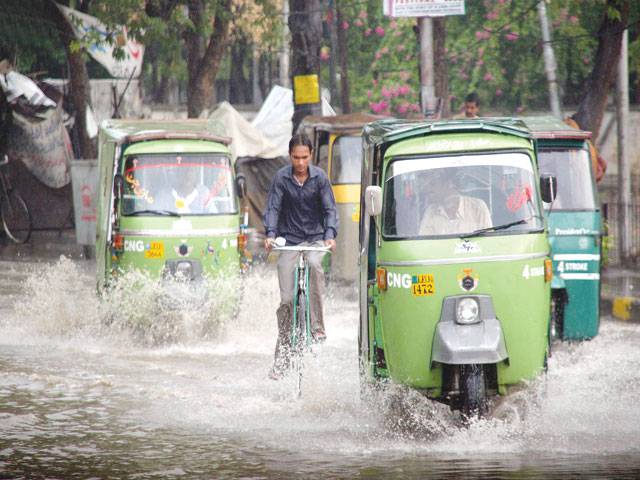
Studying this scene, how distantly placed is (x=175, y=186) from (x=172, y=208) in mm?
274

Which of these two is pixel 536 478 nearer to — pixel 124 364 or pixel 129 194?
pixel 124 364

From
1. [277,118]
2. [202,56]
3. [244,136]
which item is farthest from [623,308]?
[277,118]

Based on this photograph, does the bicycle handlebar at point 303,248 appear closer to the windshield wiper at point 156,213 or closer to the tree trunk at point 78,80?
the windshield wiper at point 156,213

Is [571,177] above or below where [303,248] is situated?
above

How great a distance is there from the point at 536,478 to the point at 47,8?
18593 millimetres

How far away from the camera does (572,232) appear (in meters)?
12.1

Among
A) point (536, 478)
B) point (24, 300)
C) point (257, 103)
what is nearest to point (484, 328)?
point (536, 478)

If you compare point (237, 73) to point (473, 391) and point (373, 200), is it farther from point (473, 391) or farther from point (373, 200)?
point (473, 391)

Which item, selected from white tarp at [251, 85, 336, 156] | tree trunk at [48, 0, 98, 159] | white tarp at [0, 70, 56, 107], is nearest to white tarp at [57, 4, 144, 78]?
tree trunk at [48, 0, 98, 159]

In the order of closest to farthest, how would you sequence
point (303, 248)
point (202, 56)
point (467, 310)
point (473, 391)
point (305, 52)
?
point (473, 391) → point (467, 310) → point (303, 248) → point (305, 52) → point (202, 56)

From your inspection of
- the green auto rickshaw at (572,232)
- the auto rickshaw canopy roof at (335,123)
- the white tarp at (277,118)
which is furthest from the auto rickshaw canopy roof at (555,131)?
the white tarp at (277,118)

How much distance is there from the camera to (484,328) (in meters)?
7.98

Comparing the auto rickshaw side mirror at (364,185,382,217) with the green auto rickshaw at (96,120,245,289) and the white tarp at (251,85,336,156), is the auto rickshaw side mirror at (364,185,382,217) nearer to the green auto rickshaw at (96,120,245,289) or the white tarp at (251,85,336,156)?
the green auto rickshaw at (96,120,245,289)

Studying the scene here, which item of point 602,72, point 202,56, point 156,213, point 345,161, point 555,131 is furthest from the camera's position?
point 202,56
